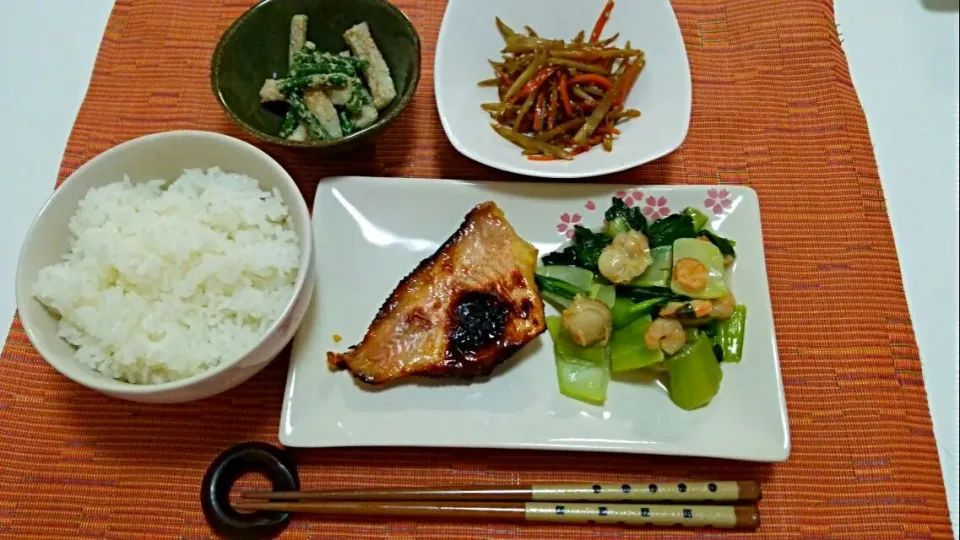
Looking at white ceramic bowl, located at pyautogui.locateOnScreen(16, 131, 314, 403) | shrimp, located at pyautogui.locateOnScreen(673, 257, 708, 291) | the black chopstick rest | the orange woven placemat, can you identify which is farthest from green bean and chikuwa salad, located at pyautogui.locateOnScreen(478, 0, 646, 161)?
the black chopstick rest

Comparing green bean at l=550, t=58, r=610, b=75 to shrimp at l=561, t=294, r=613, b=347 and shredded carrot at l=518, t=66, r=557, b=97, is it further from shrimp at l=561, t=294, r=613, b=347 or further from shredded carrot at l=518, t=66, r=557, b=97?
shrimp at l=561, t=294, r=613, b=347

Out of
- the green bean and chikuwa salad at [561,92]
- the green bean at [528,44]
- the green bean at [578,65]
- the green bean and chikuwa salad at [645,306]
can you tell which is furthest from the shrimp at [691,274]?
the green bean at [528,44]

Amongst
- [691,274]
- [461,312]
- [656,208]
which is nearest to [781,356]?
[691,274]

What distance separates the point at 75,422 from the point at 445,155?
1370mm

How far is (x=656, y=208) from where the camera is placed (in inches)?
79.8

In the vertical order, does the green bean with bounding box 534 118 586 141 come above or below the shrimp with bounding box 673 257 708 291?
above

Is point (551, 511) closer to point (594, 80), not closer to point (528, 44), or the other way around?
point (594, 80)

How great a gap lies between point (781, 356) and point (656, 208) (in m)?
0.57

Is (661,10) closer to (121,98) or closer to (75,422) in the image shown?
(121,98)

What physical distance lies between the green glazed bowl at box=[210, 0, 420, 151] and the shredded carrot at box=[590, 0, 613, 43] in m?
0.66

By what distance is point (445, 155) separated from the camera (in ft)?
7.36

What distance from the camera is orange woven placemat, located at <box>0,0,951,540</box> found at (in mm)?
1763

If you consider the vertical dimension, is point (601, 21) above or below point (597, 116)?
above

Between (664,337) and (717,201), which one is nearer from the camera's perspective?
(664,337)
